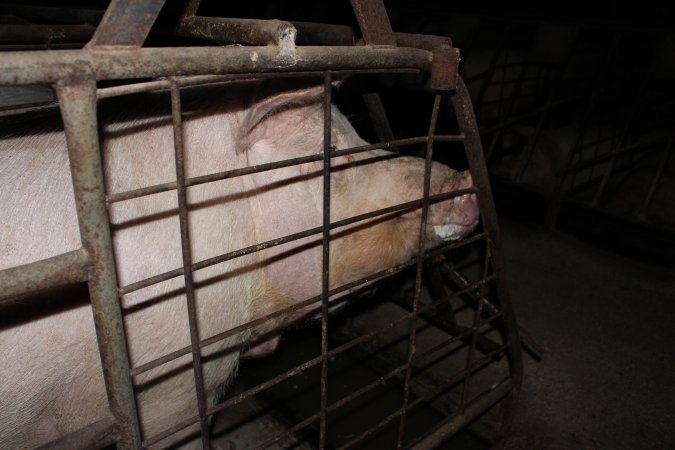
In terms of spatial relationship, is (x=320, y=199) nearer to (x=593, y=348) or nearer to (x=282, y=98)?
(x=282, y=98)

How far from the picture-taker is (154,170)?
121 centimetres

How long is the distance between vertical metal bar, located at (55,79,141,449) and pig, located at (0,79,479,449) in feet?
0.84

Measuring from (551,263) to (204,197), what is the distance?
272cm

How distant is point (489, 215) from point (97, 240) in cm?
122

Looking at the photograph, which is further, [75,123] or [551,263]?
[551,263]

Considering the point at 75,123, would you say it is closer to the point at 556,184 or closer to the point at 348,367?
the point at 348,367

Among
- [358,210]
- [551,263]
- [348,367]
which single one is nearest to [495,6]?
[551,263]

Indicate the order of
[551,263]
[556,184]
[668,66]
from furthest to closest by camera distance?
1. [556,184]
2. [668,66]
3. [551,263]

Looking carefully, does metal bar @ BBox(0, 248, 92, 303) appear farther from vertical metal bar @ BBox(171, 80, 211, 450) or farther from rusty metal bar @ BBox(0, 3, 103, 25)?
rusty metal bar @ BBox(0, 3, 103, 25)

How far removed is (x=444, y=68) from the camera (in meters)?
1.22

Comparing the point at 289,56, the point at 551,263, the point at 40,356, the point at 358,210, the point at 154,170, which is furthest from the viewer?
the point at 551,263

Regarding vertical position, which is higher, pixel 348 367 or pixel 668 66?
pixel 668 66

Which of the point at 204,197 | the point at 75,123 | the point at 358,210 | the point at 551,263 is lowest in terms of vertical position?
the point at 551,263

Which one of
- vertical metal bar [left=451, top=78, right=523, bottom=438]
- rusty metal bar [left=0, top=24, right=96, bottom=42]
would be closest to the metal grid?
vertical metal bar [left=451, top=78, right=523, bottom=438]
